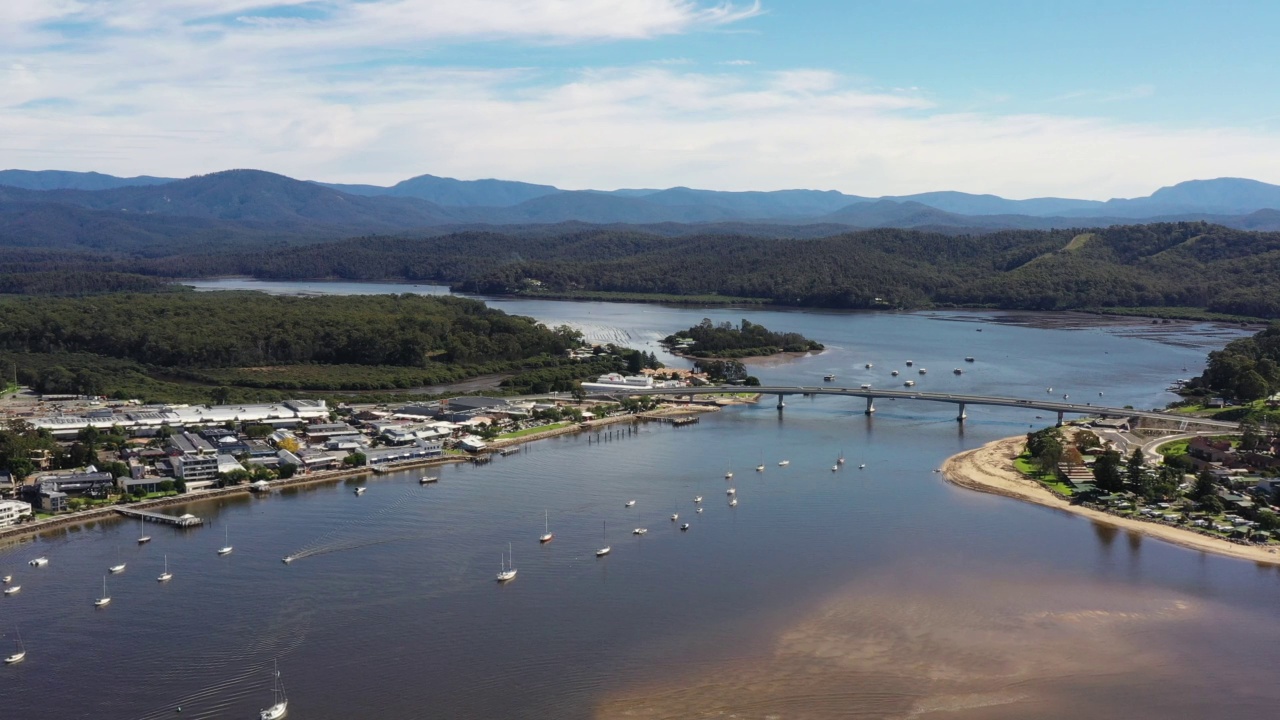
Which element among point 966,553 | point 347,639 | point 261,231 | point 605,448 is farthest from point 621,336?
point 261,231

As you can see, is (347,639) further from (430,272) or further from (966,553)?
(430,272)

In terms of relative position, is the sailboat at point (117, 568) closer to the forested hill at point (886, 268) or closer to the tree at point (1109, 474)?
the tree at point (1109, 474)

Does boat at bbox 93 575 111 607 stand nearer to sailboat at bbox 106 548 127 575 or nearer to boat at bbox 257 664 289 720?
sailboat at bbox 106 548 127 575

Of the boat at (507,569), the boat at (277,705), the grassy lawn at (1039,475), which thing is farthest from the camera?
the grassy lawn at (1039,475)

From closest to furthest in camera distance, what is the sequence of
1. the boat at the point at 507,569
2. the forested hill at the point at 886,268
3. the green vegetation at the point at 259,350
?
the boat at the point at 507,569, the green vegetation at the point at 259,350, the forested hill at the point at 886,268

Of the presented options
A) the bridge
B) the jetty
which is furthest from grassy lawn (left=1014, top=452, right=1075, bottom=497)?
the jetty

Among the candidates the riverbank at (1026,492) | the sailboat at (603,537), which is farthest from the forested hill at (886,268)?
the sailboat at (603,537)
